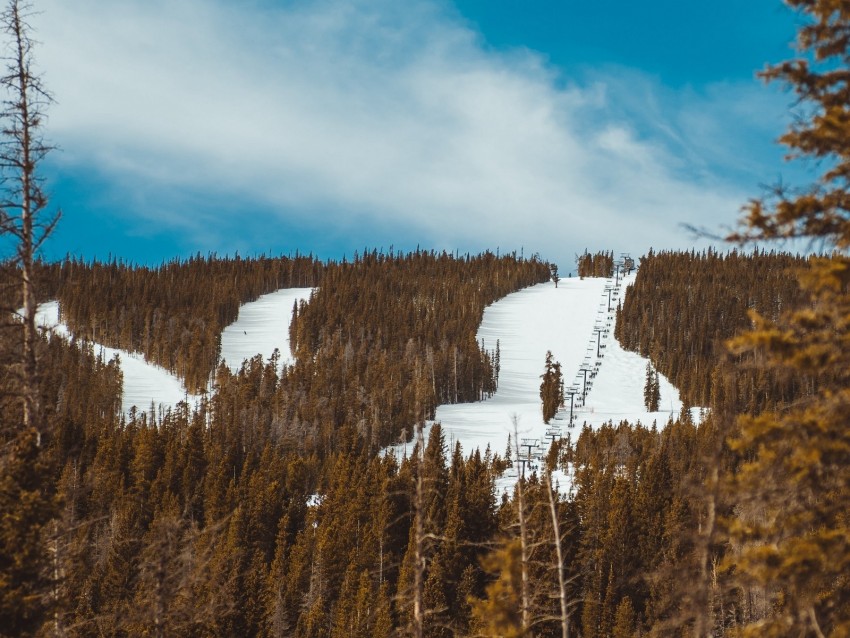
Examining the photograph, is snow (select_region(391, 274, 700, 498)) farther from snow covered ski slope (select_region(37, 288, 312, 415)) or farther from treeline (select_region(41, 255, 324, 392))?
treeline (select_region(41, 255, 324, 392))

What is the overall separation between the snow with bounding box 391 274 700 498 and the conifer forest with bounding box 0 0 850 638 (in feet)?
11.8

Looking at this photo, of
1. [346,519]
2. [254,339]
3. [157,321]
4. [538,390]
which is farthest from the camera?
[254,339]

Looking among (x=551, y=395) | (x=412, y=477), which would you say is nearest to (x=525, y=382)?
(x=551, y=395)

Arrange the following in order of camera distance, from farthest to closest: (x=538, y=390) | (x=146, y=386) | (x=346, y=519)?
(x=538, y=390) → (x=146, y=386) → (x=346, y=519)

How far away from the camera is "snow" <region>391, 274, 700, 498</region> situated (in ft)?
373

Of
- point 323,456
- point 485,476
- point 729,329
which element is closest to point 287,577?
point 485,476

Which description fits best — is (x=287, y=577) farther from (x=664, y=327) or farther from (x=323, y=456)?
(x=664, y=327)

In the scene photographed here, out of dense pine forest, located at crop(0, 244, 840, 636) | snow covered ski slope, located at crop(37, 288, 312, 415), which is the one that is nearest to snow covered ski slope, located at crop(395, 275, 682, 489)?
dense pine forest, located at crop(0, 244, 840, 636)

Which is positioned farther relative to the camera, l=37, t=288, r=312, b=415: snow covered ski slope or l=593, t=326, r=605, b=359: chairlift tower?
l=593, t=326, r=605, b=359: chairlift tower

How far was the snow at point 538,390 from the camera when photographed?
373 ft

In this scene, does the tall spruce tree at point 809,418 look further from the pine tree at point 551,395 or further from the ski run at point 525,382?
the pine tree at point 551,395

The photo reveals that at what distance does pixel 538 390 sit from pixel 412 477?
141m

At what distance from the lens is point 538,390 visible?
490ft

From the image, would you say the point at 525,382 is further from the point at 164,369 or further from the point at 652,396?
the point at 164,369
